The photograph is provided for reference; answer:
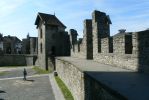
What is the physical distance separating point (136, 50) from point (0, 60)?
45.6 m

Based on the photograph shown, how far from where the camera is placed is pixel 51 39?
36219 mm

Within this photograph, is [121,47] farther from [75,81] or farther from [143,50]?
[75,81]

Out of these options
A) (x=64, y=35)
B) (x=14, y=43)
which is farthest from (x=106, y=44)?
(x=14, y=43)

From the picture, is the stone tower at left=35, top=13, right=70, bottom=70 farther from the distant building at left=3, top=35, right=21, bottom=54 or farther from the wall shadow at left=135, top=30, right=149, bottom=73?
the distant building at left=3, top=35, right=21, bottom=54

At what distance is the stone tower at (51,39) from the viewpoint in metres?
35.8

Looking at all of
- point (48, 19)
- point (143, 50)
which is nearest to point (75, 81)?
point (143, 50)

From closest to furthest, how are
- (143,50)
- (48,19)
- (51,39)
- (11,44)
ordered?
1. (143,50)
2. (51,39)
3. (48,19)
4. (11,44)

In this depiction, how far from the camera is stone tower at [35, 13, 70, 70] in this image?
117ft

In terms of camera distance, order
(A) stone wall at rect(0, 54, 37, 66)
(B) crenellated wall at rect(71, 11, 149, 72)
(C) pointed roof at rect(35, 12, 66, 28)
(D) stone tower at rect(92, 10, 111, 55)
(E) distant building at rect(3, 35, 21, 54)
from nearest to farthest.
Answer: (B) crenellated wall at rect(71, 11, 149, 72), (D) stone tower at rect(92, 10, 111, 55), (C) pointed roof at rect(35, 12, 66, 28), (A) stone wall at rect(0, 54, 37, 66), (E) distant building at rect(3, 35, 21, 54)

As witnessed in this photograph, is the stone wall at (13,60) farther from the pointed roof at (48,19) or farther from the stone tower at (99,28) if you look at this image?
the stone tower at (99,28)

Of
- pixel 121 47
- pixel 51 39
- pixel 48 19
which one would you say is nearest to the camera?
pixel 121 47

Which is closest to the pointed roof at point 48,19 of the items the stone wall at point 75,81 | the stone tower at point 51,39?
the stone tower at point 51,39

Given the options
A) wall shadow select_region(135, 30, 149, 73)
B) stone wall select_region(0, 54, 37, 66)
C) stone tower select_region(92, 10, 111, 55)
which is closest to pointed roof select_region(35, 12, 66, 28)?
stone wall select_region(0, 54, 37, 66)

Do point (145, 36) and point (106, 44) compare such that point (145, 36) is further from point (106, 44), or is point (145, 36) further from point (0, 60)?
point (0, 60)
